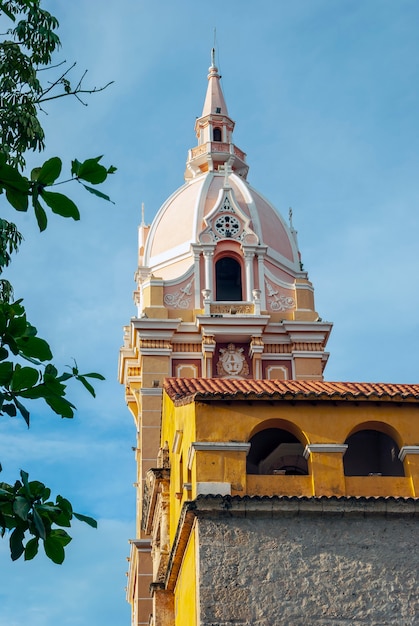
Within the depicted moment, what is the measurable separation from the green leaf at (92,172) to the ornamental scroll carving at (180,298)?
2604 centimetres

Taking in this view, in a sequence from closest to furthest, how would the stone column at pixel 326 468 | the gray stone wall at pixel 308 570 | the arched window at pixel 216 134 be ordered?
the gray stone wall at pixel 308 570 → the stone column at pixel 326 468 → the arched window at pixel 216 134

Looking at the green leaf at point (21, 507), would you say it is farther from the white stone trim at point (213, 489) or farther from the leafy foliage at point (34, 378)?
the white stone trim at point (213, 489)

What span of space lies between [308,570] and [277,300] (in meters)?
18.2

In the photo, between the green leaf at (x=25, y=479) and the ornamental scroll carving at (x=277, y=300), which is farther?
the ornamental scroll carving at (x=277, y=300)

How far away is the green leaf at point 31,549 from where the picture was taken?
5.75 metres

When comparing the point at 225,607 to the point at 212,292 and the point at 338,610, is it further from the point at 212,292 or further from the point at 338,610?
the point at 212,292

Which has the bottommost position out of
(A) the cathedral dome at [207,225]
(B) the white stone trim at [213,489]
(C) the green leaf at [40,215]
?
(C) the green leaf at [40,215]

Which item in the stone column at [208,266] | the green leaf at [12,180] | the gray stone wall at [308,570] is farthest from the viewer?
the stone column at [208,266]

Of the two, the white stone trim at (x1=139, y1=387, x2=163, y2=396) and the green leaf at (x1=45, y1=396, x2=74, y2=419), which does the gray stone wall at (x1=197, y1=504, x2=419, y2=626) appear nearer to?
the green leaf at (x1=45, y1=396, x2=74, y2=419)

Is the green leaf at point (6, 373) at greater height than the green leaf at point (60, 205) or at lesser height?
lesser

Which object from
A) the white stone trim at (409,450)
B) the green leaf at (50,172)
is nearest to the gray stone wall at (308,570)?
the white stone trim at (409,450)

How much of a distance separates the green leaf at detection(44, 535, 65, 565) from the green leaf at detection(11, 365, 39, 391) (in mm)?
838

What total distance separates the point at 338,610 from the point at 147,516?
822 centimetres

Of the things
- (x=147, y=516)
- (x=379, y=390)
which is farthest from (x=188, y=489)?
(x=147, y=516)
